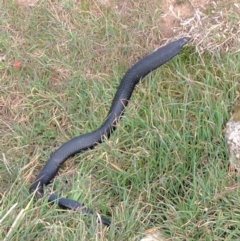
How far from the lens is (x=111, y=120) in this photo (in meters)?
3.52

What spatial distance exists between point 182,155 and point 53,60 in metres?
1.28

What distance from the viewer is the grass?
112 inches

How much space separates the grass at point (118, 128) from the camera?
2.84 meters

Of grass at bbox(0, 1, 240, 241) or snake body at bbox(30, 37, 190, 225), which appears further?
snake body at bbox(30, 37, 190, 225)

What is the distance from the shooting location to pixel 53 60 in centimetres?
391

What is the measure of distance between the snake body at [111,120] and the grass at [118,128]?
59mm

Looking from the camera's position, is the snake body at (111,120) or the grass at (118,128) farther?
the snake body at (111,120)

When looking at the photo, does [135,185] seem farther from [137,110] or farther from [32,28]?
[32,28]

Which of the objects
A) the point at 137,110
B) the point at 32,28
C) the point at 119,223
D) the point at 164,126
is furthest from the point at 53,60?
the point at 119,223

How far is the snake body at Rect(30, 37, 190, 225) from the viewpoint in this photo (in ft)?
10.8

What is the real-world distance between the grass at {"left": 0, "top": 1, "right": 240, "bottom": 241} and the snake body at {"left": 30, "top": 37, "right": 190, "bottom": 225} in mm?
59

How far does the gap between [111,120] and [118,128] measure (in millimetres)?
148

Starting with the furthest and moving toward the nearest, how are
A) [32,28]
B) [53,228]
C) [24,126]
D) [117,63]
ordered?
[32,28] → [117,63] → [24,126] → [53,228]

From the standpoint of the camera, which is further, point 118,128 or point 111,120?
point 111,120
